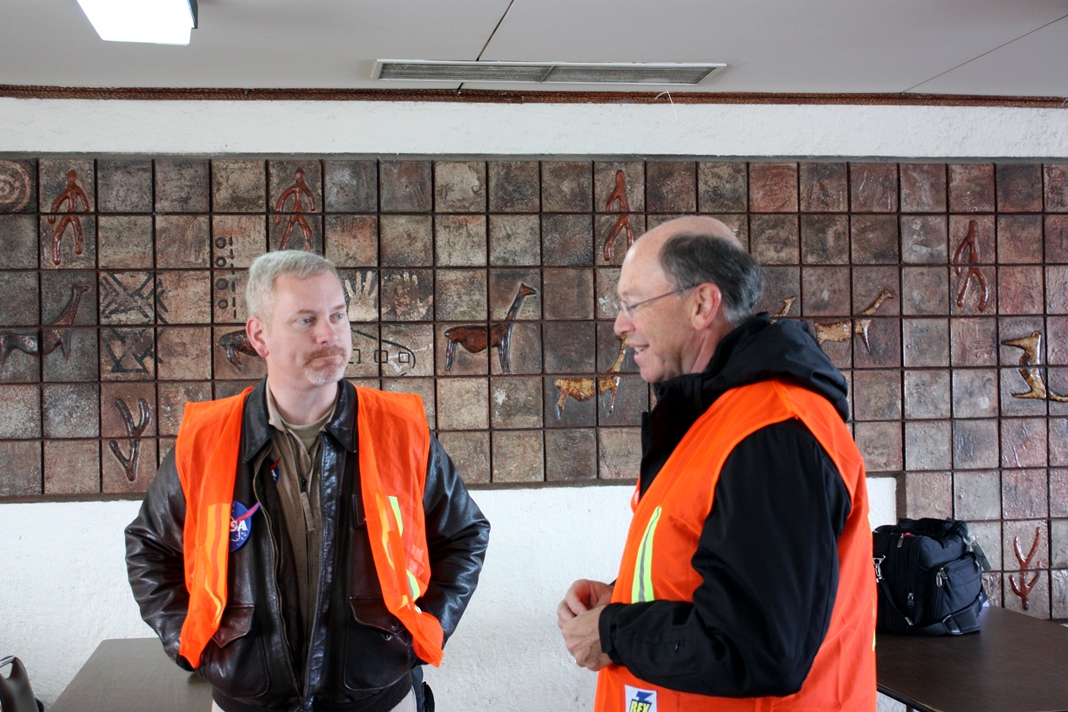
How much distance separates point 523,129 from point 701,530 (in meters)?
2.26

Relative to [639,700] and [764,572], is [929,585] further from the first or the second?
[764,572]

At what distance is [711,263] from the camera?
1312mm

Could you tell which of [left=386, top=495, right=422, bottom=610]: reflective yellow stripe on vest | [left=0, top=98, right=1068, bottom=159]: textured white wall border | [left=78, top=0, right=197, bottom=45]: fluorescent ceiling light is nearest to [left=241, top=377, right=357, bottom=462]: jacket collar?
[left=386, top=495, right=422, bottom=610]: reflective yellow stripe on vest

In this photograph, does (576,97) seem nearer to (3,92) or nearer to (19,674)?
(3,92)

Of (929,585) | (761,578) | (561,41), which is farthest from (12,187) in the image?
(929,585)

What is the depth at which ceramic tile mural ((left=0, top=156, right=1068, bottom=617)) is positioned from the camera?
2969 mm

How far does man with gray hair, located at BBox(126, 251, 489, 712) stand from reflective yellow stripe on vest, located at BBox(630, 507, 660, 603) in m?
0.53

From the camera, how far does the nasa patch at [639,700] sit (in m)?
1.27

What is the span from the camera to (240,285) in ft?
9.85

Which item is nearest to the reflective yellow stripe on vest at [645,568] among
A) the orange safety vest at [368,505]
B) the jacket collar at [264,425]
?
the orange safety vest at [368,505]

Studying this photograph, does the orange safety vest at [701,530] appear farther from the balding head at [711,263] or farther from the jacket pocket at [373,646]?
the jacket pocket at [373,646]

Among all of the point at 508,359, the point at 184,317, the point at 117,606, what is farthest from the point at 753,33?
the point at 117,606

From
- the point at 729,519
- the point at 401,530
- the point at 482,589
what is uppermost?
the point at 729,519

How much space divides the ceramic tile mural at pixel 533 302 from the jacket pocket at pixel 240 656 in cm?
155
